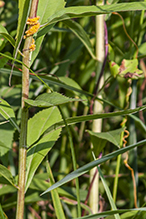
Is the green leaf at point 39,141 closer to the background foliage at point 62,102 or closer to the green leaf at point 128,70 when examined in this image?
the background foliage at point 62,102

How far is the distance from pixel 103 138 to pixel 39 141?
104 millimetres

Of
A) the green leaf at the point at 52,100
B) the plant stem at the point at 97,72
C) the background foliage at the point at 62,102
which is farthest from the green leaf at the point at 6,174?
the plant stem at the point at 97,72

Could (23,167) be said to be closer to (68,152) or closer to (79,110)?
(68,152)

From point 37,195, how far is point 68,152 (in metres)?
0.20

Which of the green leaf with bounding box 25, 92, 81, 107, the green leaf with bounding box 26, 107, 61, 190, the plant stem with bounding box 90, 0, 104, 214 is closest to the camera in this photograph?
the green leaf with bounding box 25, 92, 81, 107

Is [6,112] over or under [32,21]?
under

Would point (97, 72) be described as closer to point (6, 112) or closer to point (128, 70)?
point (128, 70)

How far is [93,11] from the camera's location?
12.8 inches

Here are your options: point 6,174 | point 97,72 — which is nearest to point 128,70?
point 97,72

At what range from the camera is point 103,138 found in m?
0.41

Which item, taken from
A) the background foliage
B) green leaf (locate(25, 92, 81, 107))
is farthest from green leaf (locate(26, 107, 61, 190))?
green leaf (locate(25, 92, 81, 107))

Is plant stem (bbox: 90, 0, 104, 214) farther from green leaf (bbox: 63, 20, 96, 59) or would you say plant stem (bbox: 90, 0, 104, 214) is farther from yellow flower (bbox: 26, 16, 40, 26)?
yellow flower (bbox: 26, 16, 40, 26)

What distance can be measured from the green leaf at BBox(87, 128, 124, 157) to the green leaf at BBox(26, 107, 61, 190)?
0.07 metres

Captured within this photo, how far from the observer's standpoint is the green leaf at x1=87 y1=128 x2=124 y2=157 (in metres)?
0.41
